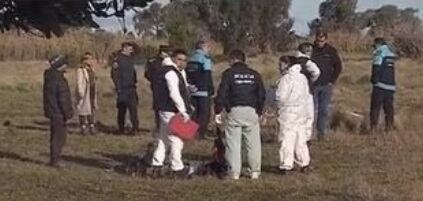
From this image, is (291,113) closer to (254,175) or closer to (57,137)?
(254,175)

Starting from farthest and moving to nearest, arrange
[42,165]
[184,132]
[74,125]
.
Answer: [74,125], [42,165], [184,132]

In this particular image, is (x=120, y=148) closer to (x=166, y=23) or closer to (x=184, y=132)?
(x=184, y=132)

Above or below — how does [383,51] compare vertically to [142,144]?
above

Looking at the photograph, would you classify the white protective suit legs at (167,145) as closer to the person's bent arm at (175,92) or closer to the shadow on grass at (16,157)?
the person's bent arm at (175,92)

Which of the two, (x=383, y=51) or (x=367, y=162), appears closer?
(x=367, y=162)

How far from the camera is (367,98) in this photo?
102 ft

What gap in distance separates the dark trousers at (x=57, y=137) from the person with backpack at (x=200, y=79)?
3.15 meters

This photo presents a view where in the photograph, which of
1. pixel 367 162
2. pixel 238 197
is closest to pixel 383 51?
pixel 367 162

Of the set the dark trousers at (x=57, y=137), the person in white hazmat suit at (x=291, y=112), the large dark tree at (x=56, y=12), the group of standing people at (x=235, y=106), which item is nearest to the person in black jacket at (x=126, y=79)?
the group of standing people at (x=235, y=106)

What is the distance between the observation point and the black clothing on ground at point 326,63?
19.5 meters

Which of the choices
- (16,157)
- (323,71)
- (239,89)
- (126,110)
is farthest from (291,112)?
(126,110)

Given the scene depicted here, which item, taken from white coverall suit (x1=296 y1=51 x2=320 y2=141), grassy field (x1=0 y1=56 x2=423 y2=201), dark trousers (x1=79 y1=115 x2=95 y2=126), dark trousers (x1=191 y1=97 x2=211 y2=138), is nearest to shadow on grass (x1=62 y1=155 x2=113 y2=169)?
grassy field (x1=0 y1=56 x2=423 y2=201)

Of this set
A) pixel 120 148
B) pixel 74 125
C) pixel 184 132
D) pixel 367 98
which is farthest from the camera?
pixel 367 98

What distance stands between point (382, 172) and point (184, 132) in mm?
2904
